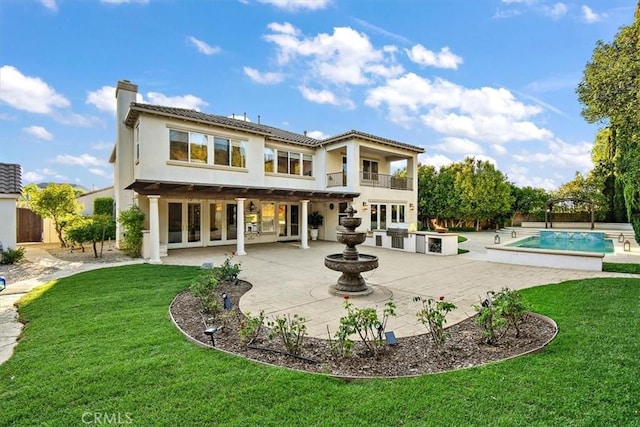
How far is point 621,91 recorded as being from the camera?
360 inches

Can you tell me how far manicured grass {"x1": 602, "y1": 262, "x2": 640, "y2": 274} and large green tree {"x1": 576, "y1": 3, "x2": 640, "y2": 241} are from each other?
2.60 meters

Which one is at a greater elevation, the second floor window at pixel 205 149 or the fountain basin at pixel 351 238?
the second floor window at pixel 205 149

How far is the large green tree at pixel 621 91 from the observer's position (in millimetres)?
8828

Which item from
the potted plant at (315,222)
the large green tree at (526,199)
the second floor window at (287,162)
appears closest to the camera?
the second floor window at (287,162)

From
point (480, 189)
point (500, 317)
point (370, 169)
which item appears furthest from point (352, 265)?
point (480, 189)

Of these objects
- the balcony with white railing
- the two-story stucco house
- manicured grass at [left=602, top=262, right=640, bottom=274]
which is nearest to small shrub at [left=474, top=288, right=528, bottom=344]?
manicured grass at [left=602, top=262, right=640, bottom=274]

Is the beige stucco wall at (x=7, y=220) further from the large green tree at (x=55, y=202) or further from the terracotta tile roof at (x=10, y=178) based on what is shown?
the large green tree at (x=55, y=202)

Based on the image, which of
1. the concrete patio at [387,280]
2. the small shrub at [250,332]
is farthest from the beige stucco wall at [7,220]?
the small shrub at [250,332]

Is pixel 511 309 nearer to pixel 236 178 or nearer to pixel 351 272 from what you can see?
pixel 351 272

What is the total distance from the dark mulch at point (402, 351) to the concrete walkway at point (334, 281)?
1.83 feet

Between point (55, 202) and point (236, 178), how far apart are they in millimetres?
9008

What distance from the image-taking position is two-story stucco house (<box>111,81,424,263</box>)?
1373 cm

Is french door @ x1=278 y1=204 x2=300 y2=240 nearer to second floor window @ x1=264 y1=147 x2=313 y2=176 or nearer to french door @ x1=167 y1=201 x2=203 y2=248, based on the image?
second floor window @ x1=264 y1=147 x2=313 y2=176

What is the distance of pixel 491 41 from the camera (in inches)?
567
